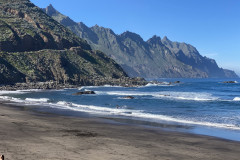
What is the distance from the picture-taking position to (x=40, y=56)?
433 ft

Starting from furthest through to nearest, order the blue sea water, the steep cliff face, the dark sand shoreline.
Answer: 1. the steep cliff face
2. the blue sea water
3. the dark sand shoreline

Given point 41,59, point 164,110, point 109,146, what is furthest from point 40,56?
point 109,146

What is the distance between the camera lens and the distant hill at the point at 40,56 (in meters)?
114

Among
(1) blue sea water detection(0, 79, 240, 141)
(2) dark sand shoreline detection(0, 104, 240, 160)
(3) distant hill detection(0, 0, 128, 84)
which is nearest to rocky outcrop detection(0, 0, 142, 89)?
(3) distant hill detection(0, 0, 128, 84)

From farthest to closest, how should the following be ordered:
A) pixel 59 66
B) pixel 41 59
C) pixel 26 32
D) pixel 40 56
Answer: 1. pixel 26 32
2. pixel 40 56
3. pixel 41 59
4. pixel 59 66

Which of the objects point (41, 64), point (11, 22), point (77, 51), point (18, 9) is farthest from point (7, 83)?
point (18, 9)

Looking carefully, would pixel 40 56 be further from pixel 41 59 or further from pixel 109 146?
pixel 109 146

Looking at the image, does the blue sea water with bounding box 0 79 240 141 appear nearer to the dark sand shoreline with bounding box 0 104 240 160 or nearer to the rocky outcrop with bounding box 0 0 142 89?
the dark sand shoreline with bounding box 0 104 240 160

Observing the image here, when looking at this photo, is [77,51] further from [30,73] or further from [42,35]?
[30,73]

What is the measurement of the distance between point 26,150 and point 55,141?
297cm

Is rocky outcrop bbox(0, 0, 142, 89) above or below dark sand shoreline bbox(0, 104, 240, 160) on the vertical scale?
above

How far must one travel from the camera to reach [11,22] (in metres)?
160

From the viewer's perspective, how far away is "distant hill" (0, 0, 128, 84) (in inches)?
4486

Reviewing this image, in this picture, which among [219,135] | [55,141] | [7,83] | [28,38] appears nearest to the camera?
[55,141]
